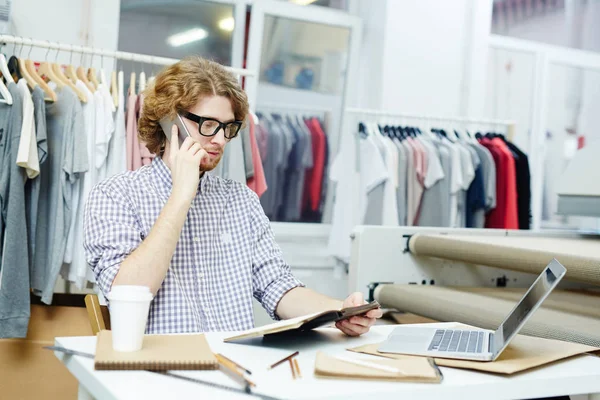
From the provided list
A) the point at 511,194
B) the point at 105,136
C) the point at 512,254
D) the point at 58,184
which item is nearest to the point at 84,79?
the point at 105,136

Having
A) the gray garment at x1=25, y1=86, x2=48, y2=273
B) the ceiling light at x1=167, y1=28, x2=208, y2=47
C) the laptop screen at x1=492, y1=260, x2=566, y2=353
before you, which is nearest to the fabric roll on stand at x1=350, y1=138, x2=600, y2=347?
the laptop screen at x1=492, y1=260, x2=566, y2=353

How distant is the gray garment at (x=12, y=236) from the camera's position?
2.34m

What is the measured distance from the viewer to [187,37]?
3881 mm

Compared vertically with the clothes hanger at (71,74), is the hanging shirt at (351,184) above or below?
below

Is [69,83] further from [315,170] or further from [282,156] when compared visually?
[315,170]

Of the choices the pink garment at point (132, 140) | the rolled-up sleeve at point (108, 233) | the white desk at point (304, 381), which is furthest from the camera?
the pink garment at point (132, 140)

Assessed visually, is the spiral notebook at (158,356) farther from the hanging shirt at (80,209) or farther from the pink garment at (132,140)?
the pink garment at (132,140)

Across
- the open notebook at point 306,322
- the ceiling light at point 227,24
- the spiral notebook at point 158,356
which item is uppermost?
the ceiling light at point 227,24

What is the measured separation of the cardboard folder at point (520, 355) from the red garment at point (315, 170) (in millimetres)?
2789

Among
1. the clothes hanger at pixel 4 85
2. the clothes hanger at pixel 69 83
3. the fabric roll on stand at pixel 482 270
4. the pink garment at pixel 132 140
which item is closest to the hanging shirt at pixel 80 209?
the clothes hanger at pixel 69 83

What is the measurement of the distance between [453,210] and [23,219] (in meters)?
2.13

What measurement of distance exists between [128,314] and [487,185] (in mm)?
2893

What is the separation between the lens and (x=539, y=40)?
5098 millimetres

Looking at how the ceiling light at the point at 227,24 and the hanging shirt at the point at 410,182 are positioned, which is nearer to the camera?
the hanging shirt at the point at 410,182
